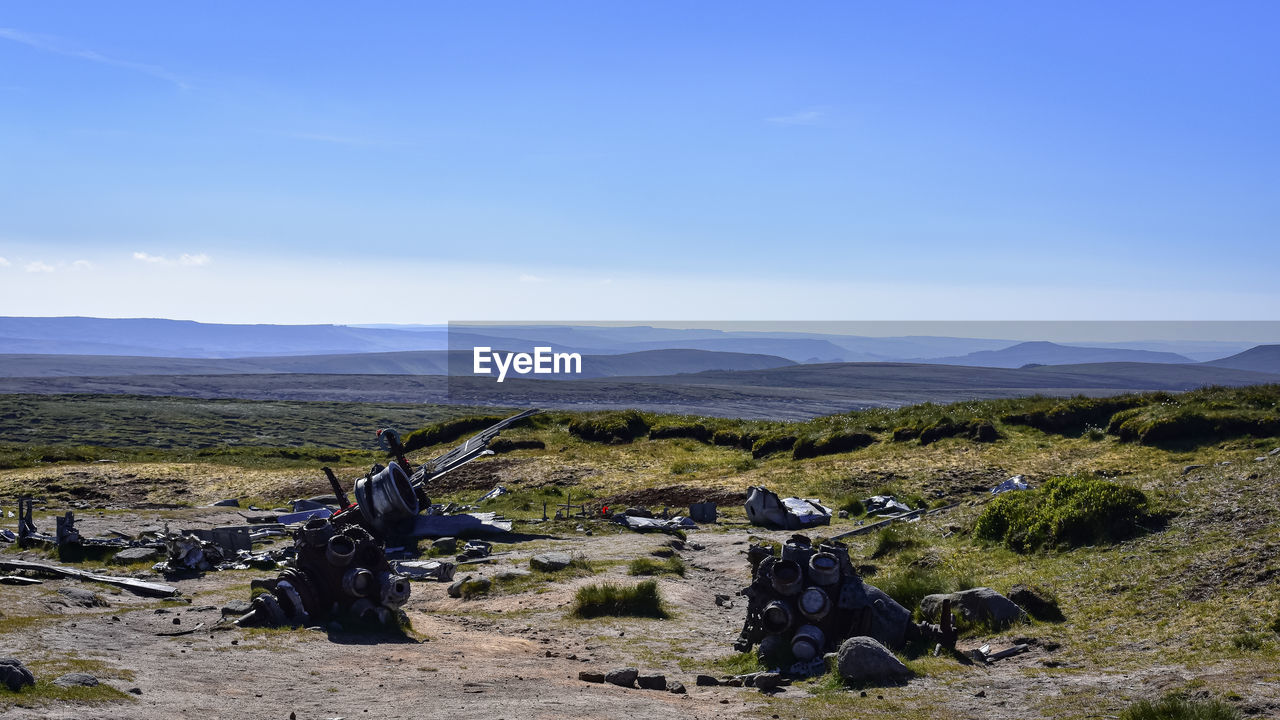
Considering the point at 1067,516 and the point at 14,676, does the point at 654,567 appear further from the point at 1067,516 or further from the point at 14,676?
the point at 14,676

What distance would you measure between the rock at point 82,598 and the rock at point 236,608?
2.29 meters

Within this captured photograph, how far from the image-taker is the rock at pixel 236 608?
15352 millimetres

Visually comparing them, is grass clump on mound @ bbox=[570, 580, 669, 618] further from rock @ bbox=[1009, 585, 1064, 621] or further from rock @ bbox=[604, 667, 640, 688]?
rock @ bbox=[1009, 585, 1064, 621]

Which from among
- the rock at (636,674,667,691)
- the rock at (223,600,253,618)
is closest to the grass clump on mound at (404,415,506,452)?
the rock at (223,600,253,618)

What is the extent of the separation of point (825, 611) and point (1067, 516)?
25.8 feet

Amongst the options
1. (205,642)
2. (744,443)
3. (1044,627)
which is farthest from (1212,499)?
(744,443)

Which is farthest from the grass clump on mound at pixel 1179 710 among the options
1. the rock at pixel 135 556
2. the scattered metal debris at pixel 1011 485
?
the rock at pixel 135 556

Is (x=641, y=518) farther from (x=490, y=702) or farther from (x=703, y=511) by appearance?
(x=490, y=702)

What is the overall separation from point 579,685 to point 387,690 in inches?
88.6

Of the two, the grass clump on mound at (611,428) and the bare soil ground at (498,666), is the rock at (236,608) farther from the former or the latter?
the grass clump on mound at (611,428)

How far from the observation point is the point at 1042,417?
38.5 meters

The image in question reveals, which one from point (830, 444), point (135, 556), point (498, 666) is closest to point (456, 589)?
point (498, 666)

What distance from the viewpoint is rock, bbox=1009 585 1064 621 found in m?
13.7

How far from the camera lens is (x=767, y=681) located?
1133cm
